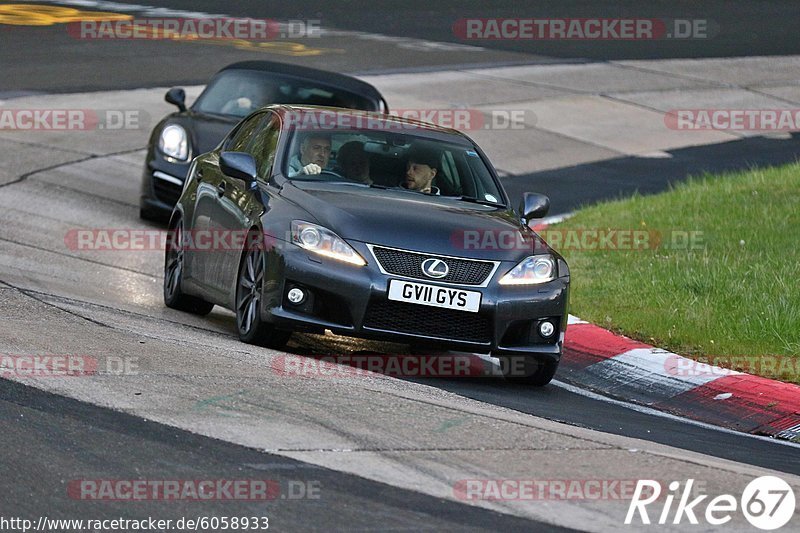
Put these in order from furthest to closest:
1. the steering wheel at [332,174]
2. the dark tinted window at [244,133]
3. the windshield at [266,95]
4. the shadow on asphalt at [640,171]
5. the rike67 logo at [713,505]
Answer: the shadow on asphalt at [640,171] < the windshield at [266,95] < the dark tinted window at [244,133] < the steering wheel at [332,174] < the rike67 logo at [713,505]

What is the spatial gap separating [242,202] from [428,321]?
1632mm

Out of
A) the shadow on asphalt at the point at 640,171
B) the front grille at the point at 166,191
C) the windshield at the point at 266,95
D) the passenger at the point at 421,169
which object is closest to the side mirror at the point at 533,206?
the passenger at the point at 421,169

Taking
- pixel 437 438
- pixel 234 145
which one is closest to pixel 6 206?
pixel 234 145

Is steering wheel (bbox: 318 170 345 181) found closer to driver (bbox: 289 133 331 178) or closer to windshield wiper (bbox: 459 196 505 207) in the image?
driver (bbox: 289 133 331 178)

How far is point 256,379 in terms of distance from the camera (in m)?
7.48

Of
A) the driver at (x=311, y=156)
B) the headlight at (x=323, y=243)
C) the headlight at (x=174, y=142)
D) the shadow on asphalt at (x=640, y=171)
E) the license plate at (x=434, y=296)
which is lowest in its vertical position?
the shadow on asphalt at (x=640, y=171)

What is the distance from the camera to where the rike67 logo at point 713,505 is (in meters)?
5.90

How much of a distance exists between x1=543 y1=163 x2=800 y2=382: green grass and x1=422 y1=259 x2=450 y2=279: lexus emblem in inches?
87.0

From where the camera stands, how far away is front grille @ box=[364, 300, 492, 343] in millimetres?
8305

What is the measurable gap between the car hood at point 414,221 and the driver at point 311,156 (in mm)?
191

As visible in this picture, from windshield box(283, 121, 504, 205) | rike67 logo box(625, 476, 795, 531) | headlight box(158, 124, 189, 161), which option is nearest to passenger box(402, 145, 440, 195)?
windshield box(283, 121, 504, 205)

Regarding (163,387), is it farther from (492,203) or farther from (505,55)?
(505,55)

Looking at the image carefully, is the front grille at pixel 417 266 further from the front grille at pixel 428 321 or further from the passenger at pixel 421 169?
the passenger at pixel 421 169

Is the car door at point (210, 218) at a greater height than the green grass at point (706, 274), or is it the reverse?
the car door at point (210, 218)
